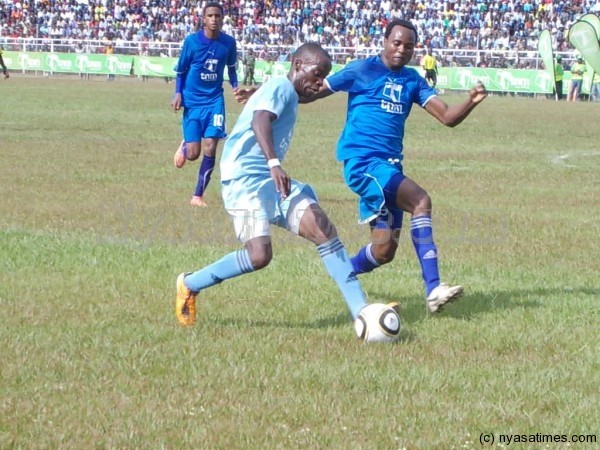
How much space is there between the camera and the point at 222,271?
22.9 feet

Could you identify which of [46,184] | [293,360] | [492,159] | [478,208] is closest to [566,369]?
[293,360]

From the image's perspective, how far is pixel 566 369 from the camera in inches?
235

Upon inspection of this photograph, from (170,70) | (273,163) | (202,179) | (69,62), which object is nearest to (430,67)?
(170,70)

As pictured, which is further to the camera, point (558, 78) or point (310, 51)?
point (558, 78)

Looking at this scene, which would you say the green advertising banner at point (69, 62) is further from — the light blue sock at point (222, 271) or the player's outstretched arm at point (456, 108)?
the light blue sock at point (222, 271)

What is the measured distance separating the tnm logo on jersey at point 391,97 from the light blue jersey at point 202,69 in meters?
5.95

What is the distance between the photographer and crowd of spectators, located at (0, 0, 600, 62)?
53.6 meters

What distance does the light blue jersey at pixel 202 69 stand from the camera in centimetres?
1375

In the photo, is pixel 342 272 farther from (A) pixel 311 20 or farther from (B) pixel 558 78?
(A) pixel 311 20

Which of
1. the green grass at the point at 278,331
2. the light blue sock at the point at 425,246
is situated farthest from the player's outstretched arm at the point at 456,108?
the green grass at the point at 278,331

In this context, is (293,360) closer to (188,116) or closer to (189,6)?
(188,116)

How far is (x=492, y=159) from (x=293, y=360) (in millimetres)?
14289

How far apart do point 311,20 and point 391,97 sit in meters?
51.5

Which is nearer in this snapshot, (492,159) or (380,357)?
(380,357)
